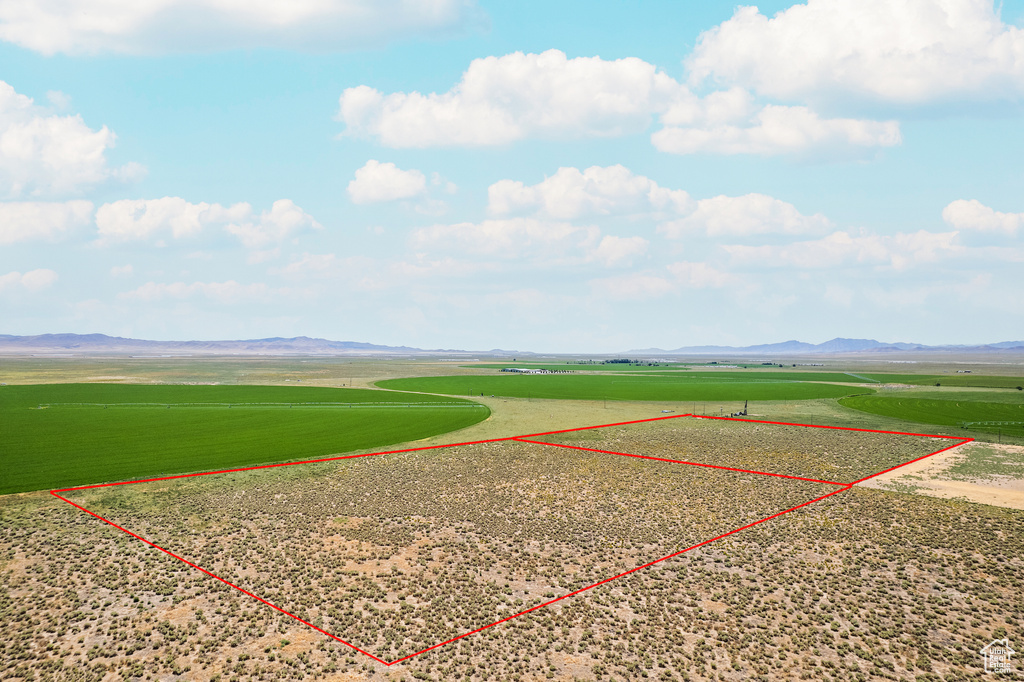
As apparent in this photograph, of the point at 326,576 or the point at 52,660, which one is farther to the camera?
the point at 326,576

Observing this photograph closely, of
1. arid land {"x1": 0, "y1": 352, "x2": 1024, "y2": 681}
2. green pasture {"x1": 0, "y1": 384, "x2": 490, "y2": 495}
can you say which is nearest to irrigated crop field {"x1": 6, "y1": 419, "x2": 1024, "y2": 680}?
arid land {"x1": 0, "y1": 352, "x2": 1024, "y2": 681}

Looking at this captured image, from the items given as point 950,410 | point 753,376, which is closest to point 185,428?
point 950,410

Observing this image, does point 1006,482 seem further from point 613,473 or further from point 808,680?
point 808,680

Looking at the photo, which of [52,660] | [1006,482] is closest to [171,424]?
[52,660]

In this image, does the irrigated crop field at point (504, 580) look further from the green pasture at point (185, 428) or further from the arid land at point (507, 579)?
the green pasture at point (185, 428)

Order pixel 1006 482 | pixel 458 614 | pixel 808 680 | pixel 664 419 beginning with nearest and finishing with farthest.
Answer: pixel 808 680 < pixel 458 614 < pixel 1006 482 < pixel 664 419

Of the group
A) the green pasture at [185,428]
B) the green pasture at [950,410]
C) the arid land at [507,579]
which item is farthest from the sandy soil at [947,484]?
the green pasture at [185,428]

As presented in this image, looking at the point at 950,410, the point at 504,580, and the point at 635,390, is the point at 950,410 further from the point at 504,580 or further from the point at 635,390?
the point at 504,580

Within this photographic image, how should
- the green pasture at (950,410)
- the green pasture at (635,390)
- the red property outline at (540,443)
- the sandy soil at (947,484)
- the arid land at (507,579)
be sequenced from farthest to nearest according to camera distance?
the green pasture at (635,390), the green pasture at (950,410), the sandy soil at (947,484), the red property outline at (540,443), the arid land at (507,579)
